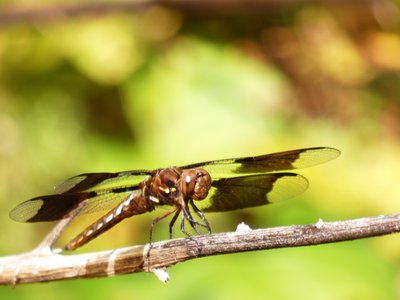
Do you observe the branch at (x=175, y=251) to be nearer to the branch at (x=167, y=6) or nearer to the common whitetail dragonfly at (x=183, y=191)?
the common whitetail dragonfly at (x=183, y=191)

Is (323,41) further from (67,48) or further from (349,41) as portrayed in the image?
(67,48)

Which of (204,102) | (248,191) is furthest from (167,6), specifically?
(248,191)

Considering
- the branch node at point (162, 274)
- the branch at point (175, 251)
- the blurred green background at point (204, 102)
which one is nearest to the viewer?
the branch at point (175, 251)

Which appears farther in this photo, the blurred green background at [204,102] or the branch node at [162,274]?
the blurred green background at [204,102]

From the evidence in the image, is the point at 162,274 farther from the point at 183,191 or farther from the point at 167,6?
the point at 167,6

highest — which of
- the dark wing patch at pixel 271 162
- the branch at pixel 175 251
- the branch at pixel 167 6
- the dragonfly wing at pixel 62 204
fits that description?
the branch at pixel 167 6

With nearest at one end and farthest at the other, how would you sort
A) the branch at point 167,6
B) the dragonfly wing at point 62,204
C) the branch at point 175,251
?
the branch at point 175,251
the dragonfly wing at point 62,204
the branch at point 167,6

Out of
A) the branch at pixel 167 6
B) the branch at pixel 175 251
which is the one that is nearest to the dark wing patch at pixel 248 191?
the branch at pixel 175 251
